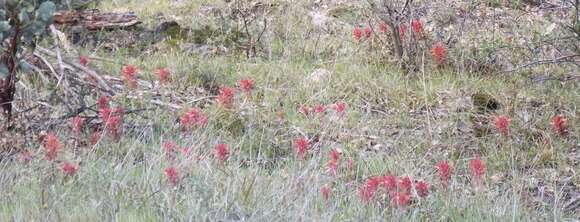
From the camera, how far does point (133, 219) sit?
141 inches

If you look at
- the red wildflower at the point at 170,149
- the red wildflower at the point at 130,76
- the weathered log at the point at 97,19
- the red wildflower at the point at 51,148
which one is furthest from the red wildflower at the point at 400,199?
the weathered log at the point at 97,19

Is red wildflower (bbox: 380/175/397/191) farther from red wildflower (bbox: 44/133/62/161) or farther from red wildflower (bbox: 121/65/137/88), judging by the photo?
red wildflower (bbox: 121/65/137/88)

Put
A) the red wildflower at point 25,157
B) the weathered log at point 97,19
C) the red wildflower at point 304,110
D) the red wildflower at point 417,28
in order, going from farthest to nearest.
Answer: the weathered log at point 97,19
the red wildflower at point 417,28
the red wildflower at point 304,110
the red wildflower at point 25,157

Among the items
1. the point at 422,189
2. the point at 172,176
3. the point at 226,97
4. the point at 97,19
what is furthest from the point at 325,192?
the point at 97,19

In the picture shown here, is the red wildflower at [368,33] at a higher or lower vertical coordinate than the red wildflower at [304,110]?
higher

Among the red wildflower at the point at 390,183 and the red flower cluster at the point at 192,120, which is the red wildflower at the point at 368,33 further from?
the red wildflower at the point at 390,183

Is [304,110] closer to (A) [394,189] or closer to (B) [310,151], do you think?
(B) [310,151]

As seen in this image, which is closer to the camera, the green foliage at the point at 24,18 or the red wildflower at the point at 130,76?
the green foliage at the point at 24,18

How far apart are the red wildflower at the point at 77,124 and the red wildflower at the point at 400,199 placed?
72.4 inches

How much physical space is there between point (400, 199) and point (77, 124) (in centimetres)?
191

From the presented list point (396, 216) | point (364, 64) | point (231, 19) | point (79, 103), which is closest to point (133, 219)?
point (396, 216)

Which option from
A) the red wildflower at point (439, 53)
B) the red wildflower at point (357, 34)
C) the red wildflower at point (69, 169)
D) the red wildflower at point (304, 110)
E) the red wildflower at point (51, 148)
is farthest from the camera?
the red wildflower at point (357, 34)

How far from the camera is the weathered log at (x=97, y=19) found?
7.16 m

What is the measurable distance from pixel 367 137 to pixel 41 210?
2.42 metres
